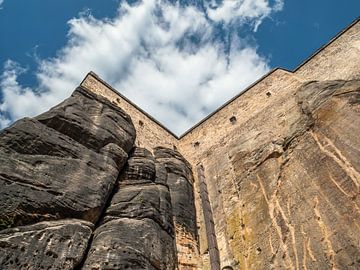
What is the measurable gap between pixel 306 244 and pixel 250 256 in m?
1.37

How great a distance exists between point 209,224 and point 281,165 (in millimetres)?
2469

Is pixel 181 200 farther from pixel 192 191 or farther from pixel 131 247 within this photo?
pixel 131 247

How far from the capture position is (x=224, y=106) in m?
13.3

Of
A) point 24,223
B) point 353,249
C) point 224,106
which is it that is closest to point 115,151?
point 24,223

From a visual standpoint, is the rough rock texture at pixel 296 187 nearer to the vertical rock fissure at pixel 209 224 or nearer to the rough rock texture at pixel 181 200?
the vertical rock fissure at pixel 209 224

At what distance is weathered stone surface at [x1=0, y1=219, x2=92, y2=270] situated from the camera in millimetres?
4629

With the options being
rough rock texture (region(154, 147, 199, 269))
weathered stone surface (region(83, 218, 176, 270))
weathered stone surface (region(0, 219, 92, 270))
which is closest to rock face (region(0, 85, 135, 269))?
weathered stone surface (region(0, 219, 92, 270))

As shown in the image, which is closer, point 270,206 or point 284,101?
point 270,206

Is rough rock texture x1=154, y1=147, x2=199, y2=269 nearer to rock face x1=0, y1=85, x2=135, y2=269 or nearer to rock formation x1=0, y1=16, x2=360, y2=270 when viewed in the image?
rock formation x1=0, y1=16, x2=360, y2=270

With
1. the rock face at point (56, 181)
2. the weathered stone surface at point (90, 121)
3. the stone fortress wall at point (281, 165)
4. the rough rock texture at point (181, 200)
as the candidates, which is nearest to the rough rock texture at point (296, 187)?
the stone fortress wall at point (281, 165)

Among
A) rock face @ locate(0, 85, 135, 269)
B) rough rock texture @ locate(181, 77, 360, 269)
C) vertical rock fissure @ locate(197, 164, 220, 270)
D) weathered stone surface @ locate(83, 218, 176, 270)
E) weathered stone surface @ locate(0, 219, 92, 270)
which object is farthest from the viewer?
vertical rock fissure @ locate(197, 164, 220, 270)

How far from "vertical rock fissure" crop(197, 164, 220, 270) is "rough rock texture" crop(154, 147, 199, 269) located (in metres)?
0.32

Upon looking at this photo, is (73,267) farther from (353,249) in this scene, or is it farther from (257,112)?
(257,112)

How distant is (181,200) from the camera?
893 centimetres
